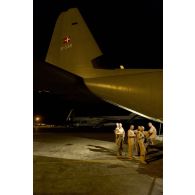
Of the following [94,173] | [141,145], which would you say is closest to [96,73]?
[141,145]

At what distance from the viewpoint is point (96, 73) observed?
1159 cm

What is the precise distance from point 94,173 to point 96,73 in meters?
5.60

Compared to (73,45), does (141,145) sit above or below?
below

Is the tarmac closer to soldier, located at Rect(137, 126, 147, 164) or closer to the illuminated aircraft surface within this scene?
soldier, located at Rect(137, 126, 147, 164)

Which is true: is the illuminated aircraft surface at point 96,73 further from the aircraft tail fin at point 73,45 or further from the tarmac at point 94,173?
the tarmac at point 94,173

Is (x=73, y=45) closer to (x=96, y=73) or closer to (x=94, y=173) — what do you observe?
(x=96, y=73)

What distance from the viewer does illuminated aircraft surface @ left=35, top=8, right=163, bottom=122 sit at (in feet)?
29.6

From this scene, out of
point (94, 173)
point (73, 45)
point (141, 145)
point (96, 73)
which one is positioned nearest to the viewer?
point (94, 173)

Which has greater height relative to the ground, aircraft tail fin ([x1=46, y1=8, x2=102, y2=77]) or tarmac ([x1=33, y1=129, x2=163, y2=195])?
aircraft tail fin ([x1=46, y1=8, x2=102, y2=77])

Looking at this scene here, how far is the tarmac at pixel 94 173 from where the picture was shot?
5.58 metres

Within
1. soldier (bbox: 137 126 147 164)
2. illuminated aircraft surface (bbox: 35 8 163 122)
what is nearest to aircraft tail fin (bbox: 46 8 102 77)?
illuminated aircraft surface (bbox: 35 8 163 122)
